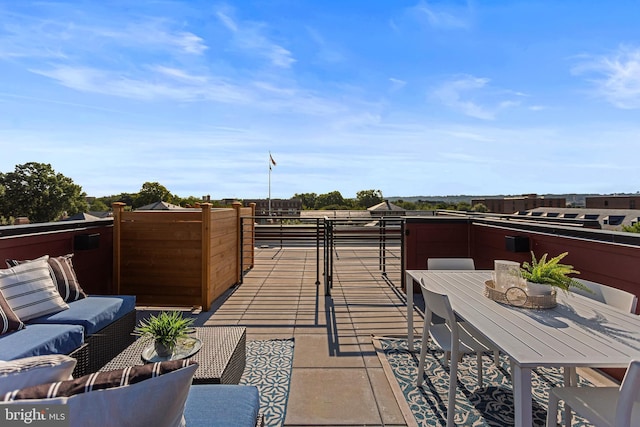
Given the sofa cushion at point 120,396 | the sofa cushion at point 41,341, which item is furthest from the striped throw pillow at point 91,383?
the sofa cushion at point 41,341

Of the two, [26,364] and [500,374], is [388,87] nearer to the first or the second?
[500,374]

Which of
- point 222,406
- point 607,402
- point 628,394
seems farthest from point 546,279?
point 222,406

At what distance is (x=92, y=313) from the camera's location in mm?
2436

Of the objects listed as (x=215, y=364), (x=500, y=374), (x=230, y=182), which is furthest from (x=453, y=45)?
(x=230, y=182)

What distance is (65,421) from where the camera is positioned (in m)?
0.73

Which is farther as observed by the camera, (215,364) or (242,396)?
(215,364)

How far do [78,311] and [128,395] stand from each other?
2.20 m

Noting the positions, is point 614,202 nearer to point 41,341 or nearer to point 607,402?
point 607,402

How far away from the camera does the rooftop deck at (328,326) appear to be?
80.0 inches

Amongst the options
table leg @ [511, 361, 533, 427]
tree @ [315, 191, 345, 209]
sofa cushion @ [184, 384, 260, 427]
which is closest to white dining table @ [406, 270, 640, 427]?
table leg @ [511, 361, 533, 427]

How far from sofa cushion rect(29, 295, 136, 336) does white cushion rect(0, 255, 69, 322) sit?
0.21 feet

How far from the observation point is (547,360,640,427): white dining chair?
3.65 ft

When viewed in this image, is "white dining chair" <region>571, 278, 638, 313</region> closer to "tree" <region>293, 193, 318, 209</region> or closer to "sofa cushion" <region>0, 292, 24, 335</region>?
"sofa cushion" <region>0, 292, 24, 335</region>

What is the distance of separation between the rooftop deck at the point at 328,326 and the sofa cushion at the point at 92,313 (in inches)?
39.0
